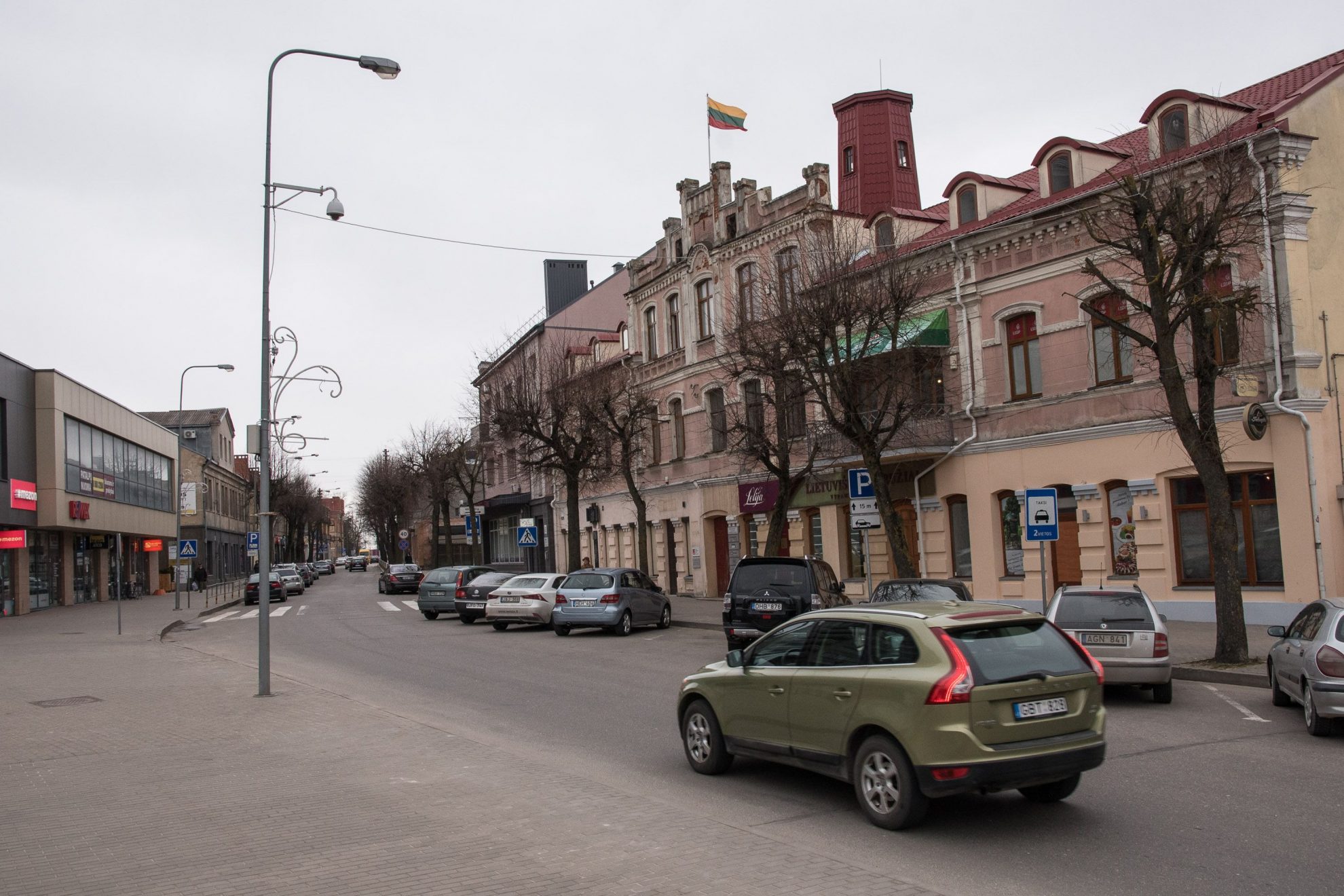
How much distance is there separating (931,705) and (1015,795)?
1838 millimetres

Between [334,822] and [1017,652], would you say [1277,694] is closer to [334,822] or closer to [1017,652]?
[1017,652]

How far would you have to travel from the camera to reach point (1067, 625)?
1341 centimetres

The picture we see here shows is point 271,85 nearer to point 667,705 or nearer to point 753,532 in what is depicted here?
point 667,705

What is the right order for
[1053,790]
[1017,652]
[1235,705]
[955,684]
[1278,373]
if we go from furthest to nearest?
[1278,373] → [1235,705] → [1053,790] → [1017,652] → [955,684]

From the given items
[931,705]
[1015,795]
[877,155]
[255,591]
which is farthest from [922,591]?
[255,591]

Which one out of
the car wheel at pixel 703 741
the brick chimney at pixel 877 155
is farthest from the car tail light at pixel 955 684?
the brick chimney at pixel 877 155

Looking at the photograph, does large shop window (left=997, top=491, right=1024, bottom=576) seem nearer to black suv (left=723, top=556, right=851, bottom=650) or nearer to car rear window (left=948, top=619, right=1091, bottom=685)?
black suv (left=723, top=556, right=851, bottom=650)

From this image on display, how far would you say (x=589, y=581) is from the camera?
2562 cm

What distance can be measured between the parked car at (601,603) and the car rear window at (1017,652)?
58.9 ft

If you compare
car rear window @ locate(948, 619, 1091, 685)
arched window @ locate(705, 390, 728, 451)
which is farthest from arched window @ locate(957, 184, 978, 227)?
car rear window @ locate(948, 619, 1091, 685)

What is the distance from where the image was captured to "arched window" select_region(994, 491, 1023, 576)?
25234 mm

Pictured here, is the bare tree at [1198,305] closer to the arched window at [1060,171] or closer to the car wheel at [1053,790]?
the arched window at [1060,171]

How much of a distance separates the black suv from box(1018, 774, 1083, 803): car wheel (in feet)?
39.2

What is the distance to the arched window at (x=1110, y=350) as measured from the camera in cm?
2256
